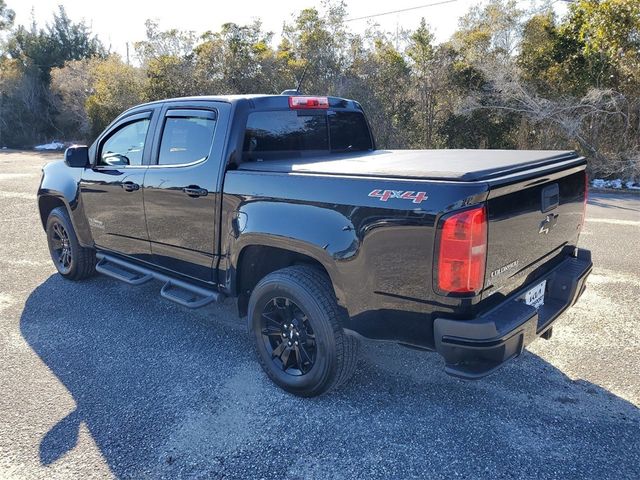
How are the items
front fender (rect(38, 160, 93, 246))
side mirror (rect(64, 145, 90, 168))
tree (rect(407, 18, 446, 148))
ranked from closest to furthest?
side mirror (rect(64, 145, 90, 168)) → front fender (rect(38, 160, 93, 246)) → tree (rect(407, 18, 446, 148))

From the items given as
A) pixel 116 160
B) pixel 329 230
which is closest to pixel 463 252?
pixel 329 230

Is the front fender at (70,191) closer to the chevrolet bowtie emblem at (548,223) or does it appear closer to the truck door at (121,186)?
the truck door at (121,186)

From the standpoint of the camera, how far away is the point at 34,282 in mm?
5289

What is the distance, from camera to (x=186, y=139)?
12.1 ft

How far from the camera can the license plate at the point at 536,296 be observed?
9.04 feet

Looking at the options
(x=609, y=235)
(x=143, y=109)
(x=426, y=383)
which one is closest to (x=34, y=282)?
(x=143, y=109)

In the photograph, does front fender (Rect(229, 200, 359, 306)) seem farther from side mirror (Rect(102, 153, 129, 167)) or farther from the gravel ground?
side mirror (Rect(102, 153, 129, 167))

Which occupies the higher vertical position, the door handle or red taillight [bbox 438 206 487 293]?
the door handle

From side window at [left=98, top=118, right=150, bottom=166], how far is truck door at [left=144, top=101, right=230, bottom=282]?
0.98 ft

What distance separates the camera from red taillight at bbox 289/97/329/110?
374cm

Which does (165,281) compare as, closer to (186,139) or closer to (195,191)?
(195,191)

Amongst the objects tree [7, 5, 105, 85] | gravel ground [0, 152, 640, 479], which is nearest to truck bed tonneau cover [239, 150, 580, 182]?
gravel ground [0, 152, 640, 479]

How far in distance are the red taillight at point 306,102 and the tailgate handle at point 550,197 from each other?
194cm

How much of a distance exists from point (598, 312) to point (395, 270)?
2.78 m
